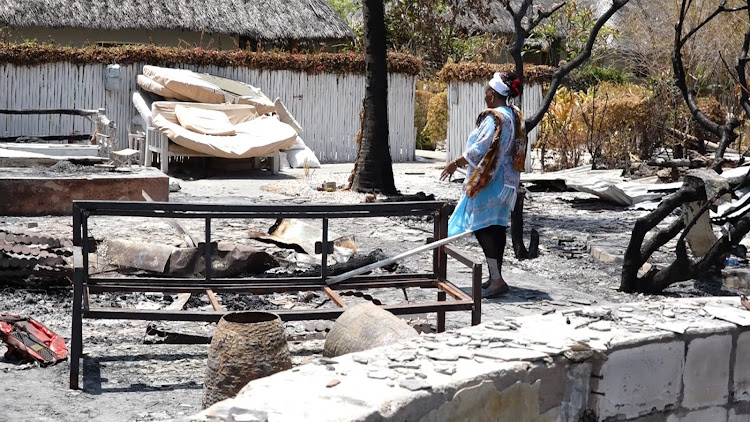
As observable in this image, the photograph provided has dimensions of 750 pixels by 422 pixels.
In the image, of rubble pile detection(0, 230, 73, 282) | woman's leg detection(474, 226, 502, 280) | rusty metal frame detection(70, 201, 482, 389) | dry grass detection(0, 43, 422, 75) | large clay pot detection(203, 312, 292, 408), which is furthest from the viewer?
dry grass detection(0, 43, 422, 75)

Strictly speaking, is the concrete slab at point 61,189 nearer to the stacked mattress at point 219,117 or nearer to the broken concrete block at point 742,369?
the stacked mattress at point 219,117

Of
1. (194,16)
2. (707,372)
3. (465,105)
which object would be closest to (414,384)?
(707,372)

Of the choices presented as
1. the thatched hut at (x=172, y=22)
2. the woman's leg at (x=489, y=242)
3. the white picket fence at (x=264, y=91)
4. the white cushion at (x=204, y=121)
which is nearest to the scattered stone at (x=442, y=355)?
the woman's leg at (x=489, y=242)

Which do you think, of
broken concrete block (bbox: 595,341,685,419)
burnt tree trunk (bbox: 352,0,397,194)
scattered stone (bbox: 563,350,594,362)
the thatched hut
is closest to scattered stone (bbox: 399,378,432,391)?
scattered stone (bbox: 563,350,594,362)

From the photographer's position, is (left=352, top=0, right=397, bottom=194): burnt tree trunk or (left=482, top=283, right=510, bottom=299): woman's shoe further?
(left=352, top=0, right=397, bottom=194): burnt tree trunk

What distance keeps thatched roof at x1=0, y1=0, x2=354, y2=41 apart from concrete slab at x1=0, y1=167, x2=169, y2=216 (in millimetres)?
10908

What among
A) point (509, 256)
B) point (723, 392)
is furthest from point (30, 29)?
point (723, 392)

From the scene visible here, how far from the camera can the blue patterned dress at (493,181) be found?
753 cm

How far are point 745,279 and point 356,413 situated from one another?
5986mm

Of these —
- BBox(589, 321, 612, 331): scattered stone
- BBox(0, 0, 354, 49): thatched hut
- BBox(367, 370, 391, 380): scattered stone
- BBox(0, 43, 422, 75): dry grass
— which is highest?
BBox(0, 0, 354, 49): thatched hut

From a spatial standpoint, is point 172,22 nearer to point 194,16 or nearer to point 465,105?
point 194,16

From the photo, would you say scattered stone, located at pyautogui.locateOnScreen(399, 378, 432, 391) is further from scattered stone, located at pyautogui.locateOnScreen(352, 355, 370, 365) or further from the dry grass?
the dry grass

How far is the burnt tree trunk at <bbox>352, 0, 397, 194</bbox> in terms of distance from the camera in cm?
1415

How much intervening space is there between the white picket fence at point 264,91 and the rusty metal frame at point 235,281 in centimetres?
Answer: 1276
